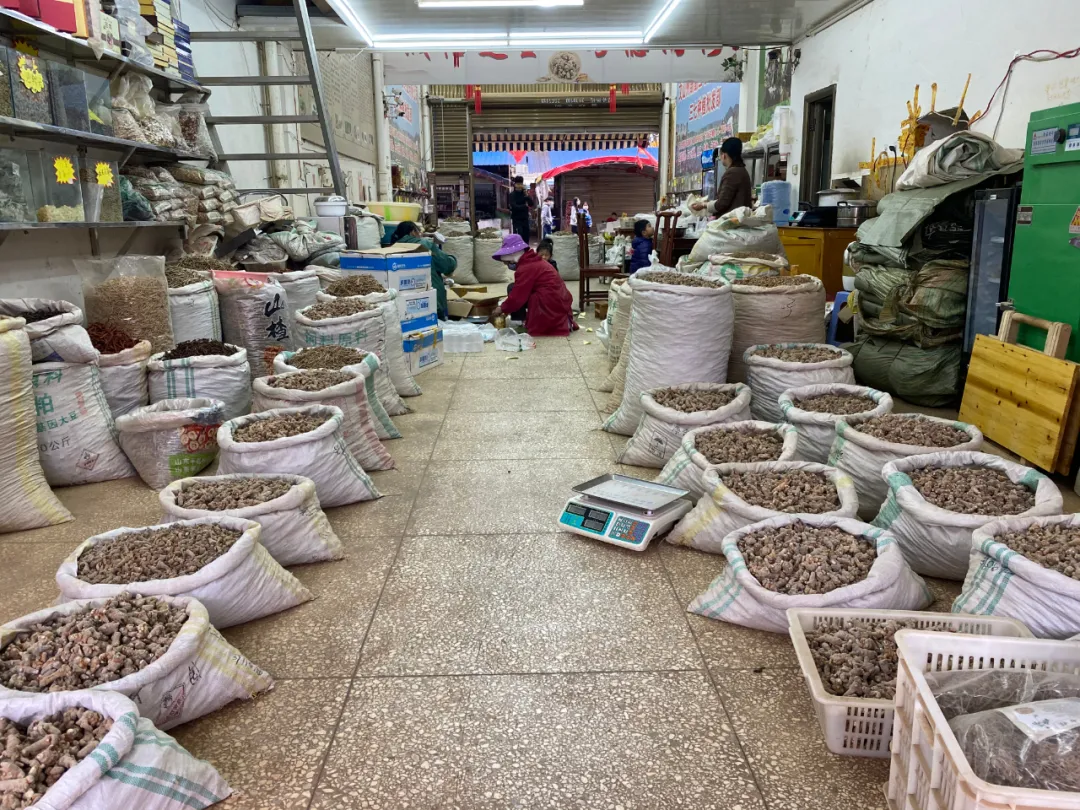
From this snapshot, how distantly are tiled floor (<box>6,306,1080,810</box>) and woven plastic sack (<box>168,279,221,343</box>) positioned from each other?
1.19 meters

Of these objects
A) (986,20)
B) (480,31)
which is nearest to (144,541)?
(986,20)

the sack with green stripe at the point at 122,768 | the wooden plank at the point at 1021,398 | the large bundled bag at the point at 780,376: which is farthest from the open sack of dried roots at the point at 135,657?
the wooden plank at the point at 1021,398

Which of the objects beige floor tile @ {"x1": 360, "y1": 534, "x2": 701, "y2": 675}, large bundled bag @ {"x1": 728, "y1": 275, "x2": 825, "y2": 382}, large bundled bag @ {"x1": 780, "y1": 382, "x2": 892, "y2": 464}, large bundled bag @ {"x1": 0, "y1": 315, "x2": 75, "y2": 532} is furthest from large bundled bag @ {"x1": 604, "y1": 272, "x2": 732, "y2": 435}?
large bundled bag @ {"x1": 0, "y1": 315, "x2": 75, "y2": 532}

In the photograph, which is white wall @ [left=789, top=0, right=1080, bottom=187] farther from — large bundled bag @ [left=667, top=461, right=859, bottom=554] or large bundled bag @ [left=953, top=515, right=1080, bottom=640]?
large bundled bag @ [left=953, top=515, right=1080, bottom=640]

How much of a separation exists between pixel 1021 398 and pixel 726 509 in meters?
1.79

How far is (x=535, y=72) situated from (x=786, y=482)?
795 cm

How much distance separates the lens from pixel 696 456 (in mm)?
2609

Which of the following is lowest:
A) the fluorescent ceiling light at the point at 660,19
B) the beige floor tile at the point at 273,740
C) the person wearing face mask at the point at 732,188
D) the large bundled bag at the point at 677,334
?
the beige floor tile at the point at 273,740

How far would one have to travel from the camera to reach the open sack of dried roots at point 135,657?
146 centimetres

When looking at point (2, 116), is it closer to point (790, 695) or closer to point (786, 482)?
point (786, 482)

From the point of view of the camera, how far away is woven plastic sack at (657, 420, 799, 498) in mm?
2600

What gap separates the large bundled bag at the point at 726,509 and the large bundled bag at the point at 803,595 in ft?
0.33

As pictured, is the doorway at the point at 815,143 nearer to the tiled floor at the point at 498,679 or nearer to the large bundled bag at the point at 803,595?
the tiled floor at the point at 498,679

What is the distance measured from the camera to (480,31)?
7770 millimetres
